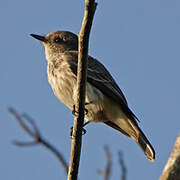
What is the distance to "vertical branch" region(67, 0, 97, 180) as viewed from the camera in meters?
4.93

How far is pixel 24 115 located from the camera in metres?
5.64

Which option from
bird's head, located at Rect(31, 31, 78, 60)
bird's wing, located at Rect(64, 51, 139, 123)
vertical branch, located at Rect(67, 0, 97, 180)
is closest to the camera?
vertical branch, located at Rect(67, 0, 97, 180)

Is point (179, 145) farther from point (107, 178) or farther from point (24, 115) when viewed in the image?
point (24, 115)

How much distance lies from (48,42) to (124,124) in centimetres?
282

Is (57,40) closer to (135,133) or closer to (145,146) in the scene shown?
(135,133)

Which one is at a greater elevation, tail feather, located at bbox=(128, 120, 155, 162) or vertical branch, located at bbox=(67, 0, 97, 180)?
vertical branch, located at bbox=(67, 0, 97, 180)

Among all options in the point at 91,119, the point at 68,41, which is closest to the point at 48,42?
the point at 68,41

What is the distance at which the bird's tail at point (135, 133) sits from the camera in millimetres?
7984

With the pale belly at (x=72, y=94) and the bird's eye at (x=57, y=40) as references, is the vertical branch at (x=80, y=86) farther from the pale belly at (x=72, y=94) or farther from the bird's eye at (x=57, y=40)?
the bird's eye at (x=57, y=40)

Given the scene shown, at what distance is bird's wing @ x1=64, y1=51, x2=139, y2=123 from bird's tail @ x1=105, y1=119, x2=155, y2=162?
155mm

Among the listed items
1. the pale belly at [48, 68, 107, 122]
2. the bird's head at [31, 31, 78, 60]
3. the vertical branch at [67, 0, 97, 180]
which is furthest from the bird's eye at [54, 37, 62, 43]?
the vertical branch at [67, 0, 97, 180]

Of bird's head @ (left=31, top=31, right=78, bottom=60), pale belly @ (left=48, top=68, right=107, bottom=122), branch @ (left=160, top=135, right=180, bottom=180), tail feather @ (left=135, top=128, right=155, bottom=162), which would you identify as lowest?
tail feather @ (left=135, top=128, right=155, bottom=162)

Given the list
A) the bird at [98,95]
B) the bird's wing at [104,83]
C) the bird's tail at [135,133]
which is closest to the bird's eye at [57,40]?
the bird at [98,95]

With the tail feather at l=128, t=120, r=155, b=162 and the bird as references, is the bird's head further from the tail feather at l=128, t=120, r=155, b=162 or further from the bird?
the tail feather at l=128, t=120, r=155, b=162
